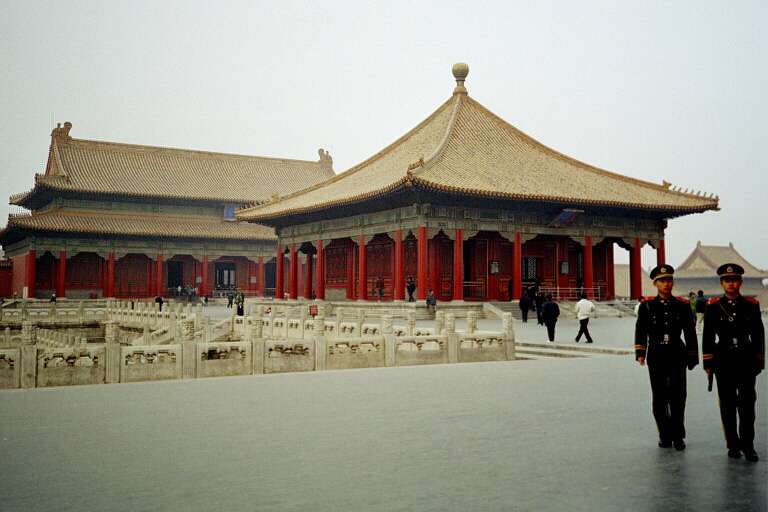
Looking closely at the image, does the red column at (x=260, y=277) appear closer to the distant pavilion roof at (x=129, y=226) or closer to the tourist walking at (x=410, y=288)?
the distant pavilion roof at (x=129, y=226)

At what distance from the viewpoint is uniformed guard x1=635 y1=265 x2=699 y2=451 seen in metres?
6.95

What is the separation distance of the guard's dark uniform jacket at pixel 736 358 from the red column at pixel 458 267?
76.4ft

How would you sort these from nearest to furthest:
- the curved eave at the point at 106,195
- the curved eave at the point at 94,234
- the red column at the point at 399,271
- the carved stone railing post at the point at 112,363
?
the carved stone railing post at the point at 112,363
the red column at the point at 399,271
the curved eave at the point at 94,234
the curved eave at the point at 106,195

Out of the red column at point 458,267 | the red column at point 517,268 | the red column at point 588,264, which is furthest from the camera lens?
the red column at point 588,264

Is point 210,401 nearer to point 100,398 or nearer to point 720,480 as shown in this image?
point 100,398

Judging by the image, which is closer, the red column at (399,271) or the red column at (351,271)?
the red column at (399,271)

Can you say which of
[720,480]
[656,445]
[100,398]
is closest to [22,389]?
Answer: [100,398]

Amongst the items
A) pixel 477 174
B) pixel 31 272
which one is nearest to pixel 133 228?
pixel 31 272

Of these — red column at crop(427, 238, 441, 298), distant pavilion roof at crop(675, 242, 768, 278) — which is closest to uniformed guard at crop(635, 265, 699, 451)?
red column at crop(427, 238, 441, 298)

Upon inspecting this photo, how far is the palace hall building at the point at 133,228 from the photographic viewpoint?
47.0m

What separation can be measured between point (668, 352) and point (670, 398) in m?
0.40

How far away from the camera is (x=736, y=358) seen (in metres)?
6.52

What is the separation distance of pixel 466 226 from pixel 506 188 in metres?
2.14

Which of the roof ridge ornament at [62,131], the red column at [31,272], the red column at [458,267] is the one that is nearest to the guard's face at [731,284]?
the red column at [458,267]
